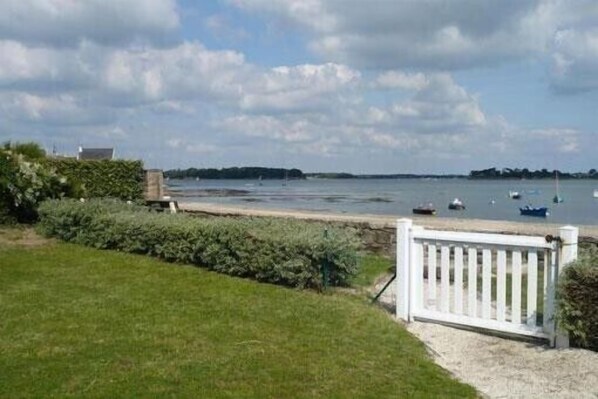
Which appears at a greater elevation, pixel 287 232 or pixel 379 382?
pixel 287 232

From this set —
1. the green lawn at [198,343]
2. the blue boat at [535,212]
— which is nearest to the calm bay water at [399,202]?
the blue boat at [535,212]

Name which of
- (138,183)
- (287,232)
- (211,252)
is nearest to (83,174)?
(138,183)

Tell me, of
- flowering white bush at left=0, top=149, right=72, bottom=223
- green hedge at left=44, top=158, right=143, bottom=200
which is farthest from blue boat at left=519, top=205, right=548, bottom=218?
flowering white bush at left=0, top=149, right=72, bottom=223

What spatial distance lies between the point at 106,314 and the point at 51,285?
6.37ft

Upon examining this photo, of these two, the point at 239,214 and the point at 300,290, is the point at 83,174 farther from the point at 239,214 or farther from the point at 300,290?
the point at 300,290

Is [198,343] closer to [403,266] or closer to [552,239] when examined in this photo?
[403,266]

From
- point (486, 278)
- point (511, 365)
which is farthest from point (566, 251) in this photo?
point (511, 365)

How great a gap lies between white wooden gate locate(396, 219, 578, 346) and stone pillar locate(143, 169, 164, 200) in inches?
477

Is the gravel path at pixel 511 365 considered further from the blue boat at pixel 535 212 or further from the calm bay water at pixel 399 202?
the blue boat at pixel 535 212

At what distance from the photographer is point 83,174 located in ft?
54.5

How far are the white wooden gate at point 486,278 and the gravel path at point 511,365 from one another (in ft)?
0.56

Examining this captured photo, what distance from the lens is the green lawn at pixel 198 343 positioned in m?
4.73

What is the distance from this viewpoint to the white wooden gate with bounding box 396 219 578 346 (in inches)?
232

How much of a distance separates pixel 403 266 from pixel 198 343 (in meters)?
2.39
